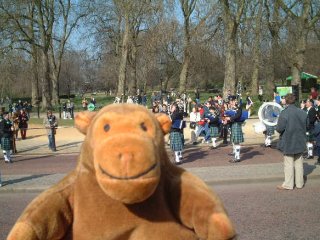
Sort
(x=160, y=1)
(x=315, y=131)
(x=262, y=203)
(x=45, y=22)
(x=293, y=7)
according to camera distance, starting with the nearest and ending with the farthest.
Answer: (x=262, y=203), (x=315, y=131), (x=293, y=7), (x=160, y=1), (x=45, y=22)

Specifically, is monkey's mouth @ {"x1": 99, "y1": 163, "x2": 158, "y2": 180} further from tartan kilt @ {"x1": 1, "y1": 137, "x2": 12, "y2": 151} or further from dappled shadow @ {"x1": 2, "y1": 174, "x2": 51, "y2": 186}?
tartan kilt @ {"x1": 1, "y1": 137, "x2": 12, "y2": 151}

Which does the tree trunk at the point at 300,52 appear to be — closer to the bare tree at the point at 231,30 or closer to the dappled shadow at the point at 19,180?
the bare tree at the point at 231,30

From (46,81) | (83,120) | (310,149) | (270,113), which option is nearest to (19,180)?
(310,149)

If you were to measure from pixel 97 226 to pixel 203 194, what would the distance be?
694 mm

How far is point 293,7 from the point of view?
2645 cm

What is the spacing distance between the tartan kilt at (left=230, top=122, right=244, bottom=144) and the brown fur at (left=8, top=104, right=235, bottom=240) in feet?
31.0

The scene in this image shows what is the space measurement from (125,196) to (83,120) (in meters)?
0.73

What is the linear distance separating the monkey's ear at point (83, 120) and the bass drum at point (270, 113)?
1250cm

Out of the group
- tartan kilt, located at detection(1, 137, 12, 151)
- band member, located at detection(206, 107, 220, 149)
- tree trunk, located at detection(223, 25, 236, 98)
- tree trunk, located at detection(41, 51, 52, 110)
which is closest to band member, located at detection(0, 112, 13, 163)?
tartan kilt, located at detection(1, 137, 12, 151)

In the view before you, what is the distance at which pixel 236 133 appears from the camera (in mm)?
12125

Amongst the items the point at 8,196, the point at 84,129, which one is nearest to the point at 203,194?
the point at 84,129

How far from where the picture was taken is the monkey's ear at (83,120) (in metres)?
2.85

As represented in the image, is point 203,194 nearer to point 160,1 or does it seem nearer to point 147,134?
point 147,134

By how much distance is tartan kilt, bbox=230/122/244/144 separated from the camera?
39.7 feet
